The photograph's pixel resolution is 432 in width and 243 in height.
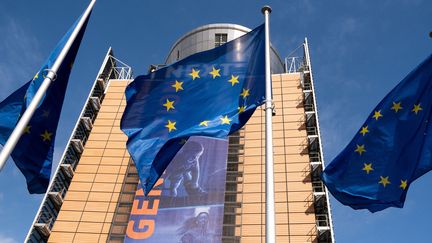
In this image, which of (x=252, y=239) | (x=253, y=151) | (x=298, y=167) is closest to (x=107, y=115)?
(x=253, y=151)

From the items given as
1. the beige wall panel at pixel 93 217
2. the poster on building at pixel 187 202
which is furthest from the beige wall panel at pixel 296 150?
the beige wall panel at pixel 93 217

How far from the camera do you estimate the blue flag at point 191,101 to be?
16.8 meters

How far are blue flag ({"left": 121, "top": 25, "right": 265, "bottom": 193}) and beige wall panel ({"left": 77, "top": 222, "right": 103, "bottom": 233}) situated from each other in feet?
95.6

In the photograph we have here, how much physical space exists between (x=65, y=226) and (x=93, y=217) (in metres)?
2.81

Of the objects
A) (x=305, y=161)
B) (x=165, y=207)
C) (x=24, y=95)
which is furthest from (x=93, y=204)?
(x=24, y=95)

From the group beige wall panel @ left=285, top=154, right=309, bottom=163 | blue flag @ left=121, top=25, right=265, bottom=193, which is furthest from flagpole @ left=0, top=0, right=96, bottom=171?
beige wall panel @ left=285, top=154, right=309, bottom=163

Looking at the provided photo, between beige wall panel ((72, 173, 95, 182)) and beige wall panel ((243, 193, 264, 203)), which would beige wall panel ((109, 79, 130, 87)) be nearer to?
beige wall panel ((72, 173, 95, 182))

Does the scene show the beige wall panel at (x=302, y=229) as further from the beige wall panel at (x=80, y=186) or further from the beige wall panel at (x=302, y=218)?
the beige wall panel at (x=80, y=186)

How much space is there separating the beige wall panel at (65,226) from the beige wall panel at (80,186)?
14.7ft

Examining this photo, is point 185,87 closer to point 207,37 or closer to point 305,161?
point 305,161

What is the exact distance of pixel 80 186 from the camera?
49000mm

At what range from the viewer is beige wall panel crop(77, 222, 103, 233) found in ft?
144

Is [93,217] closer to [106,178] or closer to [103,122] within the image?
[106,178]

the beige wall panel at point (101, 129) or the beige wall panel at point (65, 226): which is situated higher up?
the beige wall panel at point (101, 129)
